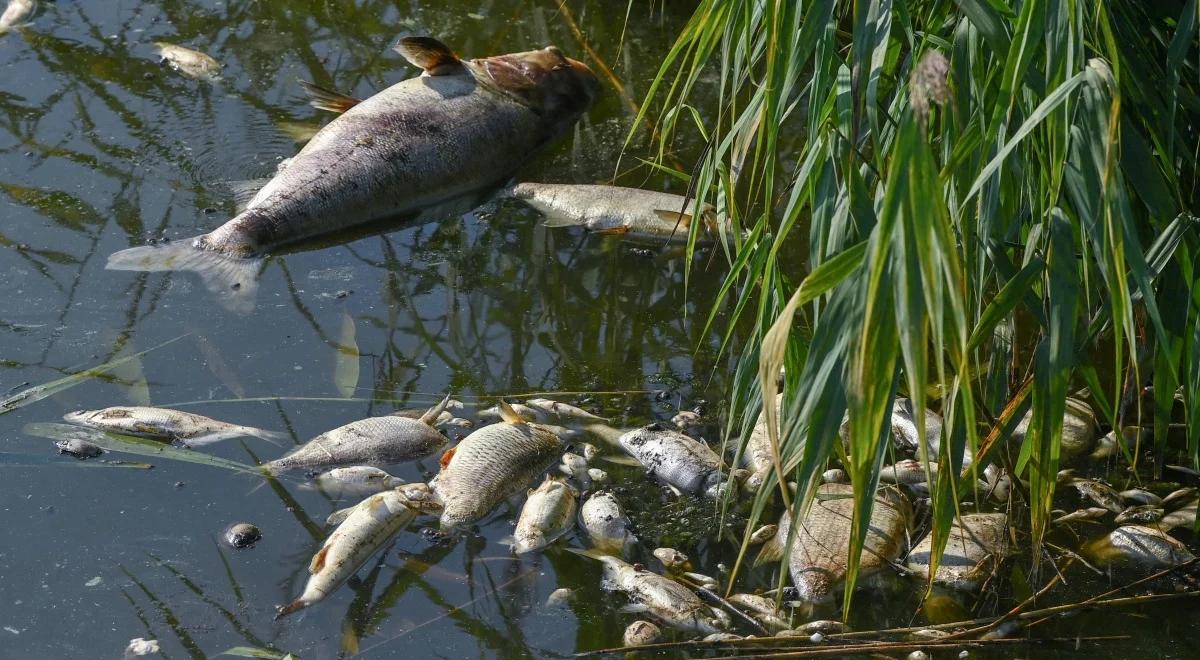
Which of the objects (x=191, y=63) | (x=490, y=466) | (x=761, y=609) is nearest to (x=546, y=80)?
(x=191, y=63)

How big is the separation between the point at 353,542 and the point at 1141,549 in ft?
6.80

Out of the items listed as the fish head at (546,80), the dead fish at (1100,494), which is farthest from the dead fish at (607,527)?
the fish head at (546,80)

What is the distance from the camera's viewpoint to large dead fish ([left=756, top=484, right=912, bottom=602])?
10.7ft

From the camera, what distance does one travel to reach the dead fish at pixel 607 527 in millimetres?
3365

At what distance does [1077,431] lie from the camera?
12.6 ft

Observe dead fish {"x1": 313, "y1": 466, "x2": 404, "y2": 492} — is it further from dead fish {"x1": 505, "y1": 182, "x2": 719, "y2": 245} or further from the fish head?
the fish head

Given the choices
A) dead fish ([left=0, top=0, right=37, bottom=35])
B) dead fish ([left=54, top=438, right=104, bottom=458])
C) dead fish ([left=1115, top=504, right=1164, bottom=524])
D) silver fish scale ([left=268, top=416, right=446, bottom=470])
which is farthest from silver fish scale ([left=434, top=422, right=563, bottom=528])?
dead fish ([left=0, top=0, right=37, bottom=35])

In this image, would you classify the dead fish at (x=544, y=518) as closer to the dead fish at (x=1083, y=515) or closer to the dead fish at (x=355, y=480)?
the dead fish at (x=355, y=480)

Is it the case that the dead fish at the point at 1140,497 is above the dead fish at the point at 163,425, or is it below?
below

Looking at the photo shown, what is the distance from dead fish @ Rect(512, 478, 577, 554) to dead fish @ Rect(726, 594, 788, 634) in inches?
19.8

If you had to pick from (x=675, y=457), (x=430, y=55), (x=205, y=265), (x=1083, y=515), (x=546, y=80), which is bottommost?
(x=1083, y=515)

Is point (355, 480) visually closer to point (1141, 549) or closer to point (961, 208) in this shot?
point (961, 208)

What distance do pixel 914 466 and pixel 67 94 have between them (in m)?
3.99

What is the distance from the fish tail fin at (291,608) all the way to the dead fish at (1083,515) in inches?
80.9
